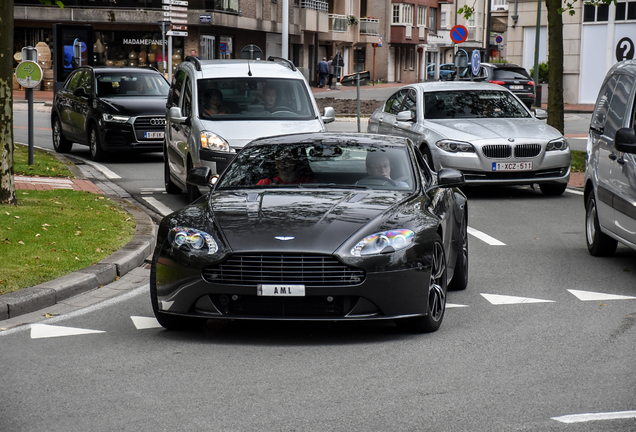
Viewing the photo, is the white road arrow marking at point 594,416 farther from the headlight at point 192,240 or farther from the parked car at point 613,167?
the parked car at point 613,167

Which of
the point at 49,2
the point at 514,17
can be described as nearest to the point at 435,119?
the point at 49,2

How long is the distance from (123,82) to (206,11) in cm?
3266

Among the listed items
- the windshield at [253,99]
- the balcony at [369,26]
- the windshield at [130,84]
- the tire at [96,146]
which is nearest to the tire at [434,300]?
the windshield at [253,99]

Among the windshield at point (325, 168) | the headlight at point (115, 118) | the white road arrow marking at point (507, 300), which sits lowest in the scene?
the white road arrow marking at point (507, 300)

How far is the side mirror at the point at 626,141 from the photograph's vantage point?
8328mm

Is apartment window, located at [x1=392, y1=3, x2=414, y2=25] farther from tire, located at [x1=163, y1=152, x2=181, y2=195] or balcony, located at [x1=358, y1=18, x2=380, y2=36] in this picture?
tire, located at [x1=163, y1=152, x2=181, y2=195]

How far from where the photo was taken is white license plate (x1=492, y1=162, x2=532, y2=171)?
1414cm

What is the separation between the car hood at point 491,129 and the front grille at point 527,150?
0.41 ft

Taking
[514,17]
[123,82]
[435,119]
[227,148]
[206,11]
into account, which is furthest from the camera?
[206,11]

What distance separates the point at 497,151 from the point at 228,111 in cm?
371

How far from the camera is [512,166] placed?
46.5 feet

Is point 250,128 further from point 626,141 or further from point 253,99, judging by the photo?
point 626,141

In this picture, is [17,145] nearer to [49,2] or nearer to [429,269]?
[49,2]

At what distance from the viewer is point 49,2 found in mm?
12852
